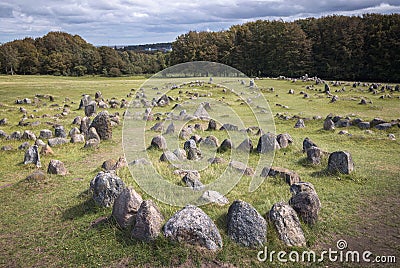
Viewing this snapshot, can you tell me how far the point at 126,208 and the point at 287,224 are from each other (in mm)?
3150

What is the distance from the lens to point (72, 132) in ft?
53.5

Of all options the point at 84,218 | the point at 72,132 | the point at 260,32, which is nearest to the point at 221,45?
the point at 260,32

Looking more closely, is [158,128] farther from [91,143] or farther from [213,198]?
[213,198]

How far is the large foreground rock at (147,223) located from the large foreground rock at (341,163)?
19.7 feet

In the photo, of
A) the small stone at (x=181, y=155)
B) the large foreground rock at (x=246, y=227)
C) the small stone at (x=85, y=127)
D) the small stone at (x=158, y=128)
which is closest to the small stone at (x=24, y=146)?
the small stone at (x=85, y=127)

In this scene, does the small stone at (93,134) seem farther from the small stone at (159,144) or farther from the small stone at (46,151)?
the small stone at (159,144)

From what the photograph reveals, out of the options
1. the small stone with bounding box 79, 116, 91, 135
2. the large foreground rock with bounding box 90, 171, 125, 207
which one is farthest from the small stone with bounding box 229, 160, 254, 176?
the small stone with bounding box 79, 116, 91, 135

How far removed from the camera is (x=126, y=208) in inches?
266

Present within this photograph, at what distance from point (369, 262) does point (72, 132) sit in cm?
1402

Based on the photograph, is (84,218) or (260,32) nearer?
(84,218)

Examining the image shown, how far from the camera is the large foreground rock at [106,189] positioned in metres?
7.71

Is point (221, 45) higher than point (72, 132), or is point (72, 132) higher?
point (221, 45)

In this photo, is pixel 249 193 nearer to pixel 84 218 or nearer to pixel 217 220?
pixel 217 220

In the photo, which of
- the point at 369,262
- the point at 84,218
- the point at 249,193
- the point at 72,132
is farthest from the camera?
the point at 72,132
